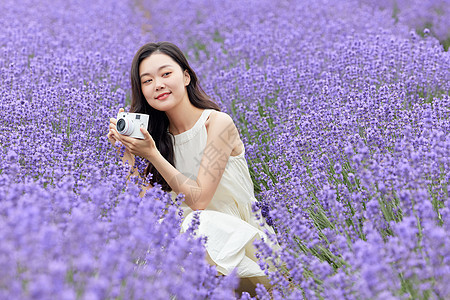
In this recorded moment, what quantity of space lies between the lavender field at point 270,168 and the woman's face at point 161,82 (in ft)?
1.21

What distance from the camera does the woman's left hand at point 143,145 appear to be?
237cm

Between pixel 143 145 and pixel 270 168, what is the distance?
3.20 feet

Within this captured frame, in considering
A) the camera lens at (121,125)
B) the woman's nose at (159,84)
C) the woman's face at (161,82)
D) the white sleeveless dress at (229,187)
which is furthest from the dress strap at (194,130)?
the camera lens at (121,125)

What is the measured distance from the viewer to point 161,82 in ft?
8.41

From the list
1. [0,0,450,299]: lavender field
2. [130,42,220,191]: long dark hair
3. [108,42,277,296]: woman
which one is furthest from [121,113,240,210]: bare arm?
[130,42,220,191]: long dark hair

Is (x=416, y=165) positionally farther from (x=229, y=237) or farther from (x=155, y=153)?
(x=155, y=153)

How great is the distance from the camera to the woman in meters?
2.38

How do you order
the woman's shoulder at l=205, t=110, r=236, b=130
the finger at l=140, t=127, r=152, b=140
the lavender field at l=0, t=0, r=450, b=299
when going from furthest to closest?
the woman's shoulder at l=205, t=110, r=236, b=130 < the finger at l=140, t=127, r=152, b=140 < the lavender field at l=0, t=0, r=450, b=299

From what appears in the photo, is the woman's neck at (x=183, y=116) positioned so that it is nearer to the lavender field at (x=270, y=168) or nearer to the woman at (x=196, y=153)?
the woman at (x=196, y=153)

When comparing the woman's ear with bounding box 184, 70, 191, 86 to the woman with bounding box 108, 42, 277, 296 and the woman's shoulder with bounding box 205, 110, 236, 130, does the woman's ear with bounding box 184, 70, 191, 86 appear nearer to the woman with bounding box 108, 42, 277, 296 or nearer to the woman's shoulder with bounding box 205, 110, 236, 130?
the woman with bounding box 108, 42, 277, 296

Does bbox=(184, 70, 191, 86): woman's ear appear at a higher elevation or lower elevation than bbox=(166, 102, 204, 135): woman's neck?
higher

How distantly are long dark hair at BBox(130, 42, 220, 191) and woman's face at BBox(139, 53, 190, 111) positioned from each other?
4 cm

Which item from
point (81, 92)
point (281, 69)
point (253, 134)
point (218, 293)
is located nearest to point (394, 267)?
point (218, 293)

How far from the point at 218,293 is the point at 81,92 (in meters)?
2.04
